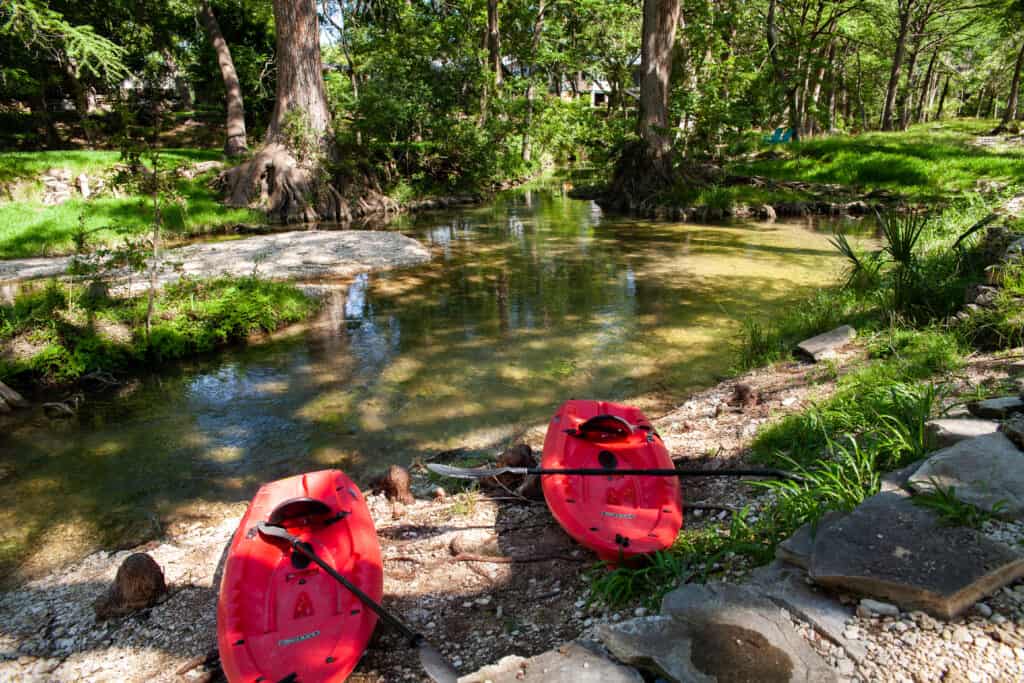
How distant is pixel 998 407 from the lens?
10.1ft

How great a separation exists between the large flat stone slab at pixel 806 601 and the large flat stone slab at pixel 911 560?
0.07 m

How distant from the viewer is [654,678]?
204 cm

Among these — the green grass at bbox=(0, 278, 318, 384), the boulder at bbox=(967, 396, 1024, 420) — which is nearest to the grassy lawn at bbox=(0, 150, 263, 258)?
the green grass at bbox=(0, 278, 318, 384)

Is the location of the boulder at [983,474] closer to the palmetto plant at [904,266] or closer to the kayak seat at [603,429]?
the kayak seat at [603,429]

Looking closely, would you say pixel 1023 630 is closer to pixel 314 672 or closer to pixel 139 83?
pixel 314 672

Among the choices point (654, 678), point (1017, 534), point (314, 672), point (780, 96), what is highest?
point (780, 96)

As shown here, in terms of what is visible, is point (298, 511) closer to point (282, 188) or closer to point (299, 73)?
point (282, 188)

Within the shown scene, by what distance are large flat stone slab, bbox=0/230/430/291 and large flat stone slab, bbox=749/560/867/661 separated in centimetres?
800

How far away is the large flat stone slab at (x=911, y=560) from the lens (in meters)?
2.04

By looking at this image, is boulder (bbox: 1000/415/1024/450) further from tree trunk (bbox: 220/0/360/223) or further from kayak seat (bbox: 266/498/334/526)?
tree trunk (bbox: 220/0/360/223)

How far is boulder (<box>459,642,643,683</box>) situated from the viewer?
204 centimetres

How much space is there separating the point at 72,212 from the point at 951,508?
1543cm

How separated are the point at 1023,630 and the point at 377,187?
59.6 ft

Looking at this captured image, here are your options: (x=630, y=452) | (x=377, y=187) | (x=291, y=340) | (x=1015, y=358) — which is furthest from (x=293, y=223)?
(x=1015, y=358)
